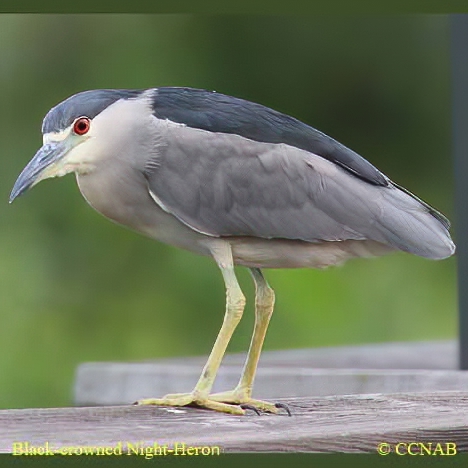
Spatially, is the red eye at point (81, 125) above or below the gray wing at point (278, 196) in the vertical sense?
above

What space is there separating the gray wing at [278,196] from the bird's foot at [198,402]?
1.42 feet

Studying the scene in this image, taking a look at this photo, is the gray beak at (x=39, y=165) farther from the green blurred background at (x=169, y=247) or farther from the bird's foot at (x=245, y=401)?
the green blurred background at (x=169, y=247)

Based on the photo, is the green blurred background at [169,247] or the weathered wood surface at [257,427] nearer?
the weathered wood surface at [257,427]

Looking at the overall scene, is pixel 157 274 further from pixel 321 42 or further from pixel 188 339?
pixel 321 42

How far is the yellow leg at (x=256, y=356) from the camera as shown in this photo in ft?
11.6

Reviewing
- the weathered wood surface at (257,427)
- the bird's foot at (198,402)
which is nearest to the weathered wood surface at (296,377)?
the weathered wood surface at (257,427)

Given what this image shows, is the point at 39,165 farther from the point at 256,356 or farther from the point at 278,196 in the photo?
the point at 256,356

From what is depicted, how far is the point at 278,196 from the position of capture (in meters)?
3.58

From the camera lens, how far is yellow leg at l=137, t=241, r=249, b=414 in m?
3.44

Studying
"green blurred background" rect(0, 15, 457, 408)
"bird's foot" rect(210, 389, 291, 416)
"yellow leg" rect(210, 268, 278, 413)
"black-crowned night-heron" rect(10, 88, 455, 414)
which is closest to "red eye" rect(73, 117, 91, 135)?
"black-crowned night-heron" rect(10, 88, 455, 414)

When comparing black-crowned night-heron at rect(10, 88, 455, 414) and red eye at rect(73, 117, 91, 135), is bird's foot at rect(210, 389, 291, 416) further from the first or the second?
red eye at rect(73, 117, 91, 135)
